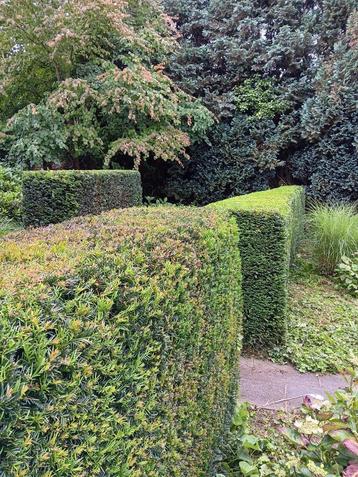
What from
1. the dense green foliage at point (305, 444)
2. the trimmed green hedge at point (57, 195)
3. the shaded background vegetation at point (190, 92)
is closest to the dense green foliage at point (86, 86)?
the shaded background vegetation at point (190, 92)

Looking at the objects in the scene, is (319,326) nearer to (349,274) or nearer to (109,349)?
(349,274)

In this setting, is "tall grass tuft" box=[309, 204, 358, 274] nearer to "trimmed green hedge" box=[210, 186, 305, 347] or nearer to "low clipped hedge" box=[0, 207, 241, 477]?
"trimmed green hedge" box=[210, 186, 305, 347]

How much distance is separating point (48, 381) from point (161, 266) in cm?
59

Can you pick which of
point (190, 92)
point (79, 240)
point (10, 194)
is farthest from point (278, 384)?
point (190, 92)

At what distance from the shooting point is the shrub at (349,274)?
5.14 meters

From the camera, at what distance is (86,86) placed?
23.7 feet

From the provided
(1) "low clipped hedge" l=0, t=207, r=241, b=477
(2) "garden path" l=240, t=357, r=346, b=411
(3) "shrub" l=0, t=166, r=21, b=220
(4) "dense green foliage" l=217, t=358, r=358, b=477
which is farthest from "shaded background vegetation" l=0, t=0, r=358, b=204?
(1) "low clipped hedge" l=0, t=207, r=241, b=477

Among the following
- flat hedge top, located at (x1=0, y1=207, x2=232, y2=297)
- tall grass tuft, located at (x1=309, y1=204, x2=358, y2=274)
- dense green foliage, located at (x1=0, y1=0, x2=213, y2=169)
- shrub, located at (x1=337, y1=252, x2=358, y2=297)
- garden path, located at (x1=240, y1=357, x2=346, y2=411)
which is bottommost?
garden path, located at (x1=240, y1=357, x2=346, y2=411)

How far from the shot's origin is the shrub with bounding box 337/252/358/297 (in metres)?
5.14

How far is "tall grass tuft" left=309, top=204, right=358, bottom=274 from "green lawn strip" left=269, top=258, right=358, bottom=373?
Result: 0.94ft

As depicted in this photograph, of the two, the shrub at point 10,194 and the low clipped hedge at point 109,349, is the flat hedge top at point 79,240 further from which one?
the shrub at point 10,194

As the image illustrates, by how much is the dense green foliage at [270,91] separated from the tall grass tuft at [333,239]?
3.33 metres

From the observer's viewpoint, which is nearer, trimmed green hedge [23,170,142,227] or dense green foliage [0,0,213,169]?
trimmed green hedge [23,170,142,227]

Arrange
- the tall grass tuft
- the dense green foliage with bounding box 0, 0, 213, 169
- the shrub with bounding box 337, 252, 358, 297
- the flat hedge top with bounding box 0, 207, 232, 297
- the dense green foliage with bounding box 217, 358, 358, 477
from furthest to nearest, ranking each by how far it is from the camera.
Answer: the dense green foliage with bounding box 0, 0, 213, 169 → the tall grass tuft → the shrub with bounding box 337, 252, 358, 297 → the dense green foliage with bounding box 217, 358, 358, 477 → the flat hedge top with bounding box 0, 207, 232, 297
